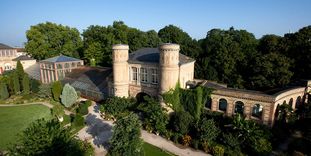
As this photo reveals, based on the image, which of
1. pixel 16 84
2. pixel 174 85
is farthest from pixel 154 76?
pixel 16 84

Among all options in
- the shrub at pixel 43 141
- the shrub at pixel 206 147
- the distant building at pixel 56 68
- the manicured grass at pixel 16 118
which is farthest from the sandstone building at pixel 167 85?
the shrub at pixel 43 141

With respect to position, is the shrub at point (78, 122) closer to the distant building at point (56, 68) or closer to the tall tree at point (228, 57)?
the distant building at point (56, 68)

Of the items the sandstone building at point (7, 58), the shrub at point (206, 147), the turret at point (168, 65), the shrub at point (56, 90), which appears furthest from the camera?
the sandstone building at point (7, 58)

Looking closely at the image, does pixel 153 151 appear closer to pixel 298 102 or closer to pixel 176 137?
pixel 176 137

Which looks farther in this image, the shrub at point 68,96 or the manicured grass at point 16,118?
the shrub at point 68,96

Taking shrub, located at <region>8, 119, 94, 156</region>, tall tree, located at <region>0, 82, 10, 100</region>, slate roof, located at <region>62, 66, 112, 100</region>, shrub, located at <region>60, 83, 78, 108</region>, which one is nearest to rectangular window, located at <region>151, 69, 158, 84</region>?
slate roof, located at <region>62, 66, 112, 100</region>

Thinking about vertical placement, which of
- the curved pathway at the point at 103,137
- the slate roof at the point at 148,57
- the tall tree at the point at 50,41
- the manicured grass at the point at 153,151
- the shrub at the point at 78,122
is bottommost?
the manicured grass at the point at 153,151

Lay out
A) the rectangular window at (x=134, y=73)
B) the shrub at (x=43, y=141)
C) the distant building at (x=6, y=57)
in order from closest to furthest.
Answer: the shrub at (x=43, y=141)
the rectangular window at (x=134, y=73)
the distant building at (x=6, y=57)

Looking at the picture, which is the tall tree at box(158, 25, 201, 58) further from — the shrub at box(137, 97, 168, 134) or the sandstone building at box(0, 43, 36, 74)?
the sandstone building at box(0, 43, 36, 74)
